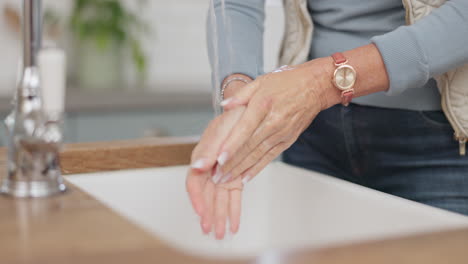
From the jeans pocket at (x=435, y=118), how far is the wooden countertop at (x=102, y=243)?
0.47m

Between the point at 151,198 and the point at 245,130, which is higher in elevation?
the point at 245,130

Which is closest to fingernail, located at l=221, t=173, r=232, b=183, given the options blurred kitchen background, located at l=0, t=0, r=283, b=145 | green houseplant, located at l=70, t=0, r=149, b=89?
blurred kitchen background, located at l=0, t=0, r=283, b=145

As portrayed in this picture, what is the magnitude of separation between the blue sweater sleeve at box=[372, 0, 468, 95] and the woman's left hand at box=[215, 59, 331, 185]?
82 mm

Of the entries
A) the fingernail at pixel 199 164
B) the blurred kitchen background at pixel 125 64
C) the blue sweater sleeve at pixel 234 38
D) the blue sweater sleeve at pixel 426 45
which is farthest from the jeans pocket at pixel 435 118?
the blurred kitchen background at pixel 125 64

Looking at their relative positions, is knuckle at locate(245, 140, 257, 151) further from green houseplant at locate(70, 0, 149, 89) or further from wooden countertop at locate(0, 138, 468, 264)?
green houseplant at locate(70, 0, 149, 89)

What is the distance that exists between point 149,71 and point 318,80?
1869mm

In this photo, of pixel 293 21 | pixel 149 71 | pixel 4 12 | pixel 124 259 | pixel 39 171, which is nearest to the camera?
pixel 124 259

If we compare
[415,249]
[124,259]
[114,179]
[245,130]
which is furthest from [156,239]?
[114,179]

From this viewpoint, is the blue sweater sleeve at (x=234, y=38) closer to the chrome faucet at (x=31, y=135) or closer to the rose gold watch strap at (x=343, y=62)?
the rose gold watch strap at (x=343, y=62)

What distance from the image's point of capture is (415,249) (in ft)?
1.33

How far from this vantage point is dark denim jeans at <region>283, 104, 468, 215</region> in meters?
0.88

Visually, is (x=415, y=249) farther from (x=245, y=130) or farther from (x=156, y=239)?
(x=245, y=130)

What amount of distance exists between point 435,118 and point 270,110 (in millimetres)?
268

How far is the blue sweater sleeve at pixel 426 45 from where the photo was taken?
30.4 inches
